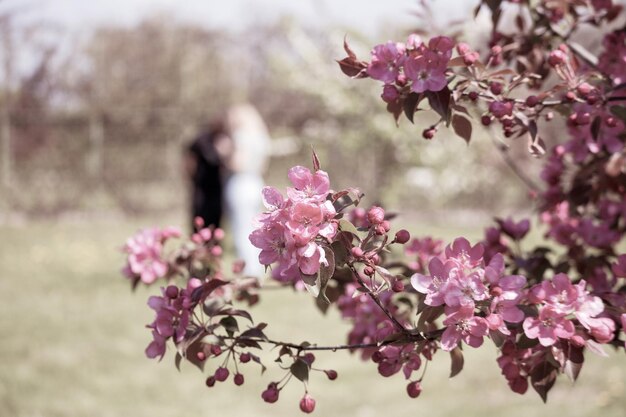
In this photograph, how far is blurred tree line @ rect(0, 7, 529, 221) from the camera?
1284 cm

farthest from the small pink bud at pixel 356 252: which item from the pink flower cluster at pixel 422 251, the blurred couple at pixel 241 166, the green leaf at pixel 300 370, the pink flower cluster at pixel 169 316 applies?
the blurred couple at pixel 241 166

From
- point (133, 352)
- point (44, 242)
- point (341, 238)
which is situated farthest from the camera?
point (44, 242)

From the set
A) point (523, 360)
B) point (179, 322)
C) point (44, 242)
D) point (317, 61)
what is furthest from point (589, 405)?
point (317, 61)

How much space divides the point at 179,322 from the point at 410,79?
2.03 feet

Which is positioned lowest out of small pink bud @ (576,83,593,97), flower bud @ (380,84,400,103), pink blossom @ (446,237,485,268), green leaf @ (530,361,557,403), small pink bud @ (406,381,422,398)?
small pink bud @ (406,381,422,398)

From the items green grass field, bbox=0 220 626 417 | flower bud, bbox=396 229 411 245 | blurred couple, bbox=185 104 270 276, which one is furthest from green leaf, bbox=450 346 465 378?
blurred couple, bbox=185 104 270 276

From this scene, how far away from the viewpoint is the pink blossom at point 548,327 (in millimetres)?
1360

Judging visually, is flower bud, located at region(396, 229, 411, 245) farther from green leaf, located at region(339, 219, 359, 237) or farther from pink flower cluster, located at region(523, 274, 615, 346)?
pink flower cluster, located at region(523, 274, 615, 346)

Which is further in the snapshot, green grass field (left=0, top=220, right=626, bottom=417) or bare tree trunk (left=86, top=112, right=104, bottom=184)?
bare tree trunk (left=86, top=112, right=104, bottom=184)

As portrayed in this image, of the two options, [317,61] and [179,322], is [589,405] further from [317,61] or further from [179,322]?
[317,61]

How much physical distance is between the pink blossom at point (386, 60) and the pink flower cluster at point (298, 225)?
0.29 m

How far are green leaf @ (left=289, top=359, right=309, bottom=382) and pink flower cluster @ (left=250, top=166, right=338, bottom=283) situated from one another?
0.24 metres

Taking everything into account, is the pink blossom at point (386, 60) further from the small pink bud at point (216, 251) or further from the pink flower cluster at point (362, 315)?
the small pink bud at point (216, 251)

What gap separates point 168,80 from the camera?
16.3 m
